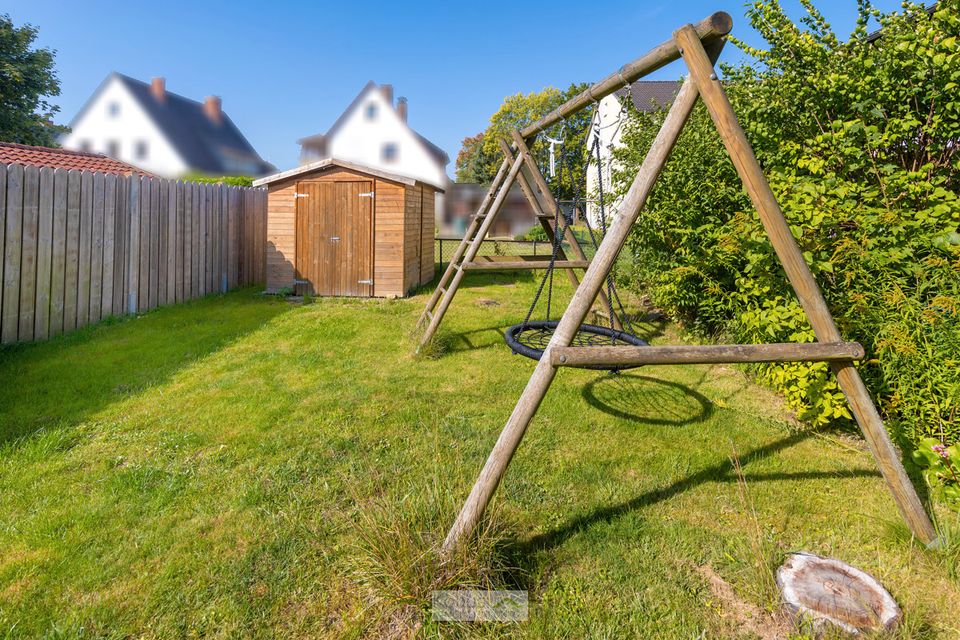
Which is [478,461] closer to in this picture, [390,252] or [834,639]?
[834,639]

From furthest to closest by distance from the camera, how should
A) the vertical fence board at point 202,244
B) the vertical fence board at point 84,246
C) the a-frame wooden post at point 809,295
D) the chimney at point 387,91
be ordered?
the chimney at point 387,91
the vertical fence board at point 202,244
the vertical fence board at point 84,246
the a-frame wooden post at point 809,295

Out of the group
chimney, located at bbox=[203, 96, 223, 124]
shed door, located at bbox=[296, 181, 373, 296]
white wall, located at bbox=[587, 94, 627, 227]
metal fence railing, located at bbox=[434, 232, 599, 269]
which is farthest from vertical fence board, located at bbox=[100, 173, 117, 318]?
chimney, located at bbox=[203, 96, 223, 124]

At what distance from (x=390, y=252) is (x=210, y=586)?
7790 mm

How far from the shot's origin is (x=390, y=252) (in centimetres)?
964

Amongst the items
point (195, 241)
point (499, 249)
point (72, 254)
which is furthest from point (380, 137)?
point (72, 254)

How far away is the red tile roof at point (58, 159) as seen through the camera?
827cm

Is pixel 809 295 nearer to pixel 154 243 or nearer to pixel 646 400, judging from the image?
pixel 646 400

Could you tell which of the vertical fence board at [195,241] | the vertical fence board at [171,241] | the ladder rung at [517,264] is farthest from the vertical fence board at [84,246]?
the ladder rung at [517,264]

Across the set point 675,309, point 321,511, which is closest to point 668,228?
point 675,309

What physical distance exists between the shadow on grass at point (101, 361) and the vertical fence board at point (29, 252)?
28 centimetres

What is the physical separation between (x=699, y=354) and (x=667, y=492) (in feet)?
3.60

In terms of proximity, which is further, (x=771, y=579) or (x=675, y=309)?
(x=675, y=309)

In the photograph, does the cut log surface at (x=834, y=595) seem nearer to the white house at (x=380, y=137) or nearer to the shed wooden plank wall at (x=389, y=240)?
the shed wooden plank wall at (x=389, y=240)

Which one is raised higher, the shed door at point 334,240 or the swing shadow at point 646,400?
the shed door at point 334,240
